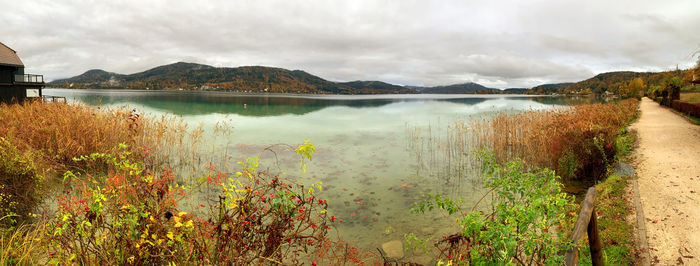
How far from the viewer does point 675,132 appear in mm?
14281

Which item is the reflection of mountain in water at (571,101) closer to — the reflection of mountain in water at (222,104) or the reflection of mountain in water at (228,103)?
the reflection of mountain in water at (228,103)

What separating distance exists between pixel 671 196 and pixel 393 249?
6.64m

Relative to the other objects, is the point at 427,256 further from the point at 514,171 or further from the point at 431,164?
the point at 431,164

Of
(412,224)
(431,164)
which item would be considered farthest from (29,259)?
(431,164)

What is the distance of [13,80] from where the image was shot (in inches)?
1196

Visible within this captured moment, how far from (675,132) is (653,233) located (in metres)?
13.4

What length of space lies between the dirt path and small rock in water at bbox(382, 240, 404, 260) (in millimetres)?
4227

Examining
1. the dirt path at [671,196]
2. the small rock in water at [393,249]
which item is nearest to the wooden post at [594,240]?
the dirt path at [671,196]

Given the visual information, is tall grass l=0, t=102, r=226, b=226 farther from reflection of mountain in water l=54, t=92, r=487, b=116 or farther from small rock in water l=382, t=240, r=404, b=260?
reflection of mountain in water l=54, t=92, r=487, b=116

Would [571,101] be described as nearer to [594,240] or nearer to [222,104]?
[594,240]

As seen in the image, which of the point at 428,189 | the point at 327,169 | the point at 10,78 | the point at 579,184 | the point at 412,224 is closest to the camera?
the point at 412,224

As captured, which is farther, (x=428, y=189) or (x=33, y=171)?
(x=428, y=189)

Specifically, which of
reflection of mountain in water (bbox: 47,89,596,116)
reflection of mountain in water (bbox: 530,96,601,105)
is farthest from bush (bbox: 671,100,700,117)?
reflection of mountain in water (bbox: 47,89,596,116)

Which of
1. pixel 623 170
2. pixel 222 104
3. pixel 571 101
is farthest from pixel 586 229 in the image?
pixel 222 104
